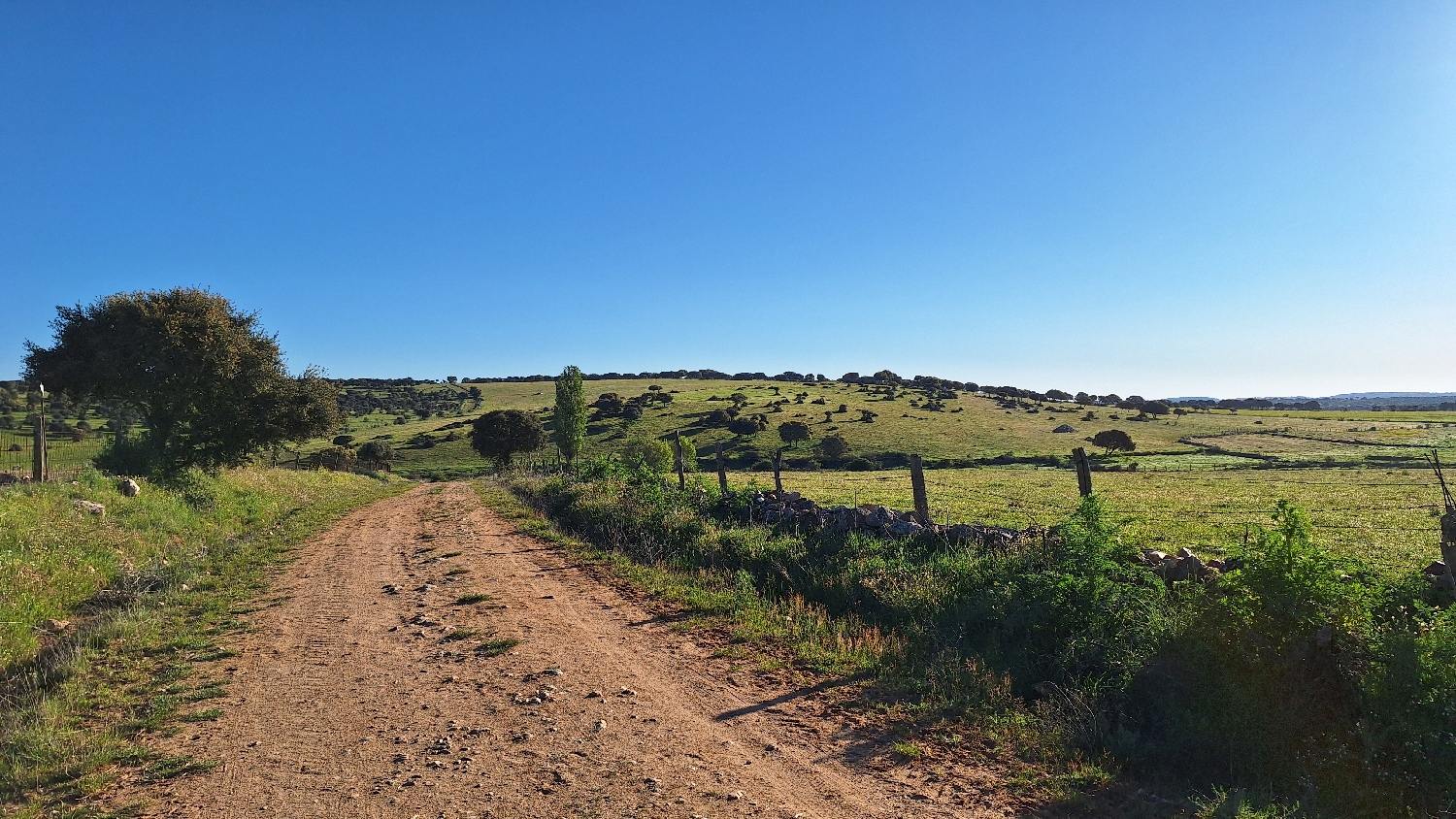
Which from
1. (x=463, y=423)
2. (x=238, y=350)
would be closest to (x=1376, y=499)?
(x=238, y=350)

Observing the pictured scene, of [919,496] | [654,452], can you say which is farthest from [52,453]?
[654,452]

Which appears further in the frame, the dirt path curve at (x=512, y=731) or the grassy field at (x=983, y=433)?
the grassy field at (x=983, y=433)

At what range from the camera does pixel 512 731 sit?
6.09 meters

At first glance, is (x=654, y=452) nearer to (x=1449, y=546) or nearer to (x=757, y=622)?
(x=757, y=622)

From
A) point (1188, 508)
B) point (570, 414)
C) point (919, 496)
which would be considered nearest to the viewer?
point (919, 496)

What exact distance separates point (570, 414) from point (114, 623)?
43.3m

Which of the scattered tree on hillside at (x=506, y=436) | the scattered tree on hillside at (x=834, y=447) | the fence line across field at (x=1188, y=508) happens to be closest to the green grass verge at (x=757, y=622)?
the fence line across field at (x=1188, y=508)

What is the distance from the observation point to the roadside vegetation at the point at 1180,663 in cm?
500

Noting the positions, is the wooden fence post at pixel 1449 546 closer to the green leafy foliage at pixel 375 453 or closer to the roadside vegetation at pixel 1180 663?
the roadside vegetation at pixel 1180 663

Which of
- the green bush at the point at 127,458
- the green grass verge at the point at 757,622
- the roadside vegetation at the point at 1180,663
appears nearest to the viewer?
the roadside vegetation at the point at 1180,663

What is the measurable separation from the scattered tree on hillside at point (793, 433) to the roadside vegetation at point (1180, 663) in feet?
250

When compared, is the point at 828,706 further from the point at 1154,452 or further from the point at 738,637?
the point at 1154,452

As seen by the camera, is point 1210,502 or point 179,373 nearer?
point 179,373

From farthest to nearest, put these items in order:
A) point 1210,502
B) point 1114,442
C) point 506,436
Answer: point 1114,442, point 506,436, point 1210,502
